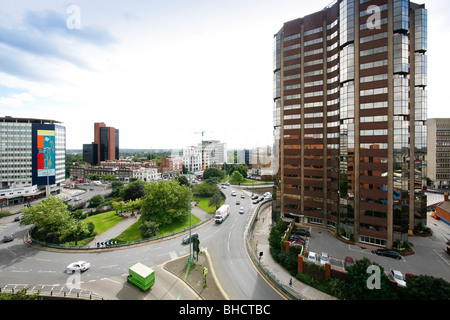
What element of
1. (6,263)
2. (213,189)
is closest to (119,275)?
(6,263)

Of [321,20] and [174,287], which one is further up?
[321,20]

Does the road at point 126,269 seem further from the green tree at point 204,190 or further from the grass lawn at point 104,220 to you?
the green tree at point 204,190

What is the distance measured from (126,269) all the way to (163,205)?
597 inches

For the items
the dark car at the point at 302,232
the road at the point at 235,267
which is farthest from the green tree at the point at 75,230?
the dark car at the point at 302,232

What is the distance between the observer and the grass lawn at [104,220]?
115 feet

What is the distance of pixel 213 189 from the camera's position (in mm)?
53594

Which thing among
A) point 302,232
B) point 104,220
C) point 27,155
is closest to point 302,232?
point 302,232

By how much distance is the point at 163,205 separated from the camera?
34781 mm

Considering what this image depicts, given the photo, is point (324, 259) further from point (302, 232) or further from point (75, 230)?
point (75, 230)

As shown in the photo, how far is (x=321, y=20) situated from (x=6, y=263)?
5225 centimetres

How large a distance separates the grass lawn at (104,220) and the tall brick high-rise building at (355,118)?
30.0m
